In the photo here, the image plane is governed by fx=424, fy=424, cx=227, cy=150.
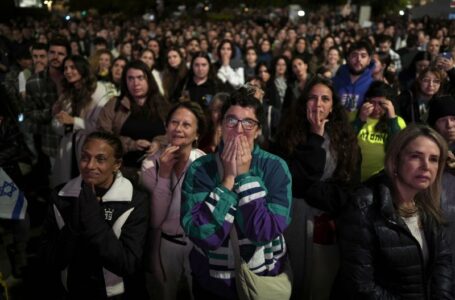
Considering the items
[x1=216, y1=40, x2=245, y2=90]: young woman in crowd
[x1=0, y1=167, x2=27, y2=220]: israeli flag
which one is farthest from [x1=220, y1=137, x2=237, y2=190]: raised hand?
[x1=216, y1=40, x2=245, y2=90]: young woman in crowd

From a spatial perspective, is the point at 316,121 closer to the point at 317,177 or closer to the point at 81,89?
the point at 317,177

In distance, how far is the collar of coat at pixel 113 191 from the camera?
2607 mm

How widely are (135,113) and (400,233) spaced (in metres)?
2.68

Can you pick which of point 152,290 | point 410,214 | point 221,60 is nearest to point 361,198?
point 410,214

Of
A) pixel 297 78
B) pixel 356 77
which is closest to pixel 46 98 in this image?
pixel 297 78

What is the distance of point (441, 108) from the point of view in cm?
332

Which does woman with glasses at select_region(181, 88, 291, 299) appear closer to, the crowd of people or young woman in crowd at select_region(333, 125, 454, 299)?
the crowd of people

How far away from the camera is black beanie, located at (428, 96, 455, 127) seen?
3.26m

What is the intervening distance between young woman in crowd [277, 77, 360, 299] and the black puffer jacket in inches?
16.0

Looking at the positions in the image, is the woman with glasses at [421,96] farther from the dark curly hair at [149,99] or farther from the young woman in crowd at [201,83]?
the dark curly hair at [149,99]

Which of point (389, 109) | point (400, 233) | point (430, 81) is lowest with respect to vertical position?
point (400, 233)

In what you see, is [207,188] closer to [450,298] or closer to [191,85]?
[450,298]

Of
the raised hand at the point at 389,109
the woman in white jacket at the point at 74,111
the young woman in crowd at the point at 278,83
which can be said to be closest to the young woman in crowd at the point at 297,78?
the young woman in crowd at the point at 278,83

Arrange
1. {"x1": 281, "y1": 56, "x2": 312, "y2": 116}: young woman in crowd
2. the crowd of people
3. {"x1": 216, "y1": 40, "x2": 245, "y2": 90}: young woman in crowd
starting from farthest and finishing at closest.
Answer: {"x1": 216, "y1": 40, "x2": 245, "y2": 90}: young woman in crowd, {"x1": 281, "y1": 56, "x2": 312, "y2": 116}: young woman in crowd, the crowd of people
